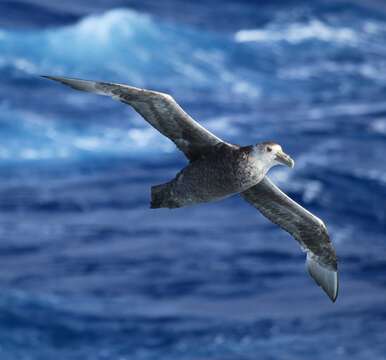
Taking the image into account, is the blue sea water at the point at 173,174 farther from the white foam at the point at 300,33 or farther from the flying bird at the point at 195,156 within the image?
the flying bird at the point at 195,156

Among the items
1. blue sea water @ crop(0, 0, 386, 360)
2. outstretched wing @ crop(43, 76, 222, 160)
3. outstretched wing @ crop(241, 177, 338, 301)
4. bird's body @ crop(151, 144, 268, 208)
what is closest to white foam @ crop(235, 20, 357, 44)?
blue sea water @ crop(0, 0, 386, 360)

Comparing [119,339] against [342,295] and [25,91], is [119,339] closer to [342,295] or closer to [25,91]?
[342,295]

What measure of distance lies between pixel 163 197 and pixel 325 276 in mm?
3345

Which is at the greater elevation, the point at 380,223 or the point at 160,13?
the point at 160,13

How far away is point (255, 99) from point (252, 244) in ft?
47.2

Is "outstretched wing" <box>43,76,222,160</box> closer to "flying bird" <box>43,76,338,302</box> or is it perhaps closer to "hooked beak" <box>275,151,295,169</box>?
"flying bird" <box>43,76,338,302</box>

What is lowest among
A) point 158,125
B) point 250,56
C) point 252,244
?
point 158,125

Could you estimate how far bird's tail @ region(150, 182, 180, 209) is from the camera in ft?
53.8

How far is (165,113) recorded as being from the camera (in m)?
16.7

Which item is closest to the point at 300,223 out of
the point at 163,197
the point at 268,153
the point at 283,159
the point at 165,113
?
the point at 283,159

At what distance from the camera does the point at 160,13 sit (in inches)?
2800

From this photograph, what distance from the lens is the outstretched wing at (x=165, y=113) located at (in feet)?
53.7

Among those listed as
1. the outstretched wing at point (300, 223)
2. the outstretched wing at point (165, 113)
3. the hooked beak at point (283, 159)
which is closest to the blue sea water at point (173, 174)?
the outstretched wing at point (300, 223)

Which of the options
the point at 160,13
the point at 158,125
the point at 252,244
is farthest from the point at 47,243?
the point at 158,125
